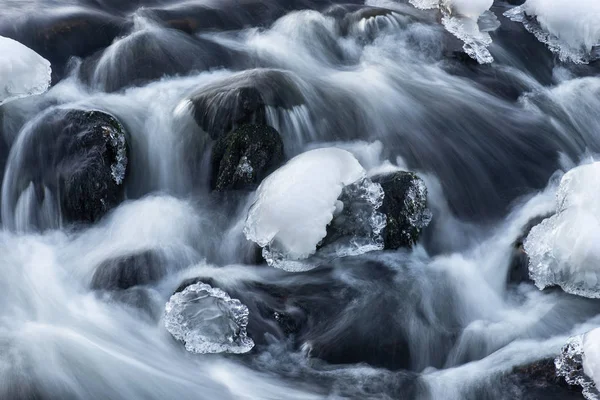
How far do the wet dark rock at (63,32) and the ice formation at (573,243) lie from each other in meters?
4.31

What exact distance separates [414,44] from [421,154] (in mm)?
1734

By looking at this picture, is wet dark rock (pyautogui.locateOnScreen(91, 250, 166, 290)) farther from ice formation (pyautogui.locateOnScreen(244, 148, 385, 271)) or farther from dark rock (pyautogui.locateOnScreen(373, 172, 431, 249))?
dark rock (pyautogui.locateOnScreen(373, 172, 431, 249))

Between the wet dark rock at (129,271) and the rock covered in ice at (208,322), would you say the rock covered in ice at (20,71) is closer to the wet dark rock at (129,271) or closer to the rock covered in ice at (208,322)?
the wet dark rock at (129,271)

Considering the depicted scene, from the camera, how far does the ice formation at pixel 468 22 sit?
6.84 m

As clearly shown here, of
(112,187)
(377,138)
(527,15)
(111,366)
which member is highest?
(527,15)

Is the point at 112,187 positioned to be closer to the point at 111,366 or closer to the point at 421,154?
Result: the point at 111,366

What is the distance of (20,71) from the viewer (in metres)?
5.79

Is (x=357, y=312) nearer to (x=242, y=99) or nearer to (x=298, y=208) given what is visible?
(x=298, y=208)

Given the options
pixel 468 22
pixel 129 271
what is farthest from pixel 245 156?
pixel 468 22

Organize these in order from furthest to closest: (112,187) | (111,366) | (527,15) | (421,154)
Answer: (527,15), (421,154), (112,187), (111,366)

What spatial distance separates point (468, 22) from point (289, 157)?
2.92 metres

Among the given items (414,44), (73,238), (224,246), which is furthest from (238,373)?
(414,44)

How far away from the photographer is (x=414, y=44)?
685 cm

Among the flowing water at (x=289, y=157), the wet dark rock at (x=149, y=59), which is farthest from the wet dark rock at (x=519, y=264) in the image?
the wet dark rock at (x=149, y=59)
